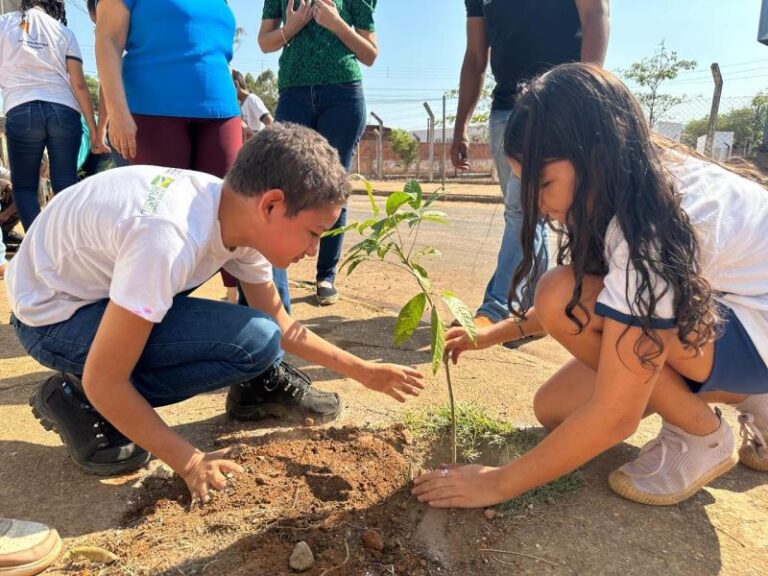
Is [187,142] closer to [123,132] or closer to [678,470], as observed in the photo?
[123,132]

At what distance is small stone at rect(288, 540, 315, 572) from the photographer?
1347mm

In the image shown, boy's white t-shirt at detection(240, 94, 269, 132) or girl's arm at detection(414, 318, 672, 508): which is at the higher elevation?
boy's white t-shirt at detection(240, 94, 269, 132)

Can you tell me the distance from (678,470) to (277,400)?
125 centimetres

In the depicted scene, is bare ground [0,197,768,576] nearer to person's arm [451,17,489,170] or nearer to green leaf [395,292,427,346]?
green leaf [395,292,427,346]

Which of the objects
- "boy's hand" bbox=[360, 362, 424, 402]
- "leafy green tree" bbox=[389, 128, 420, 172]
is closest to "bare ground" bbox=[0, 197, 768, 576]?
"boy's hand" bbox=[360, 362, 424, 402]

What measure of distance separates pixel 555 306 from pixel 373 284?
8.39 ft

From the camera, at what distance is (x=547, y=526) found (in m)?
1.54

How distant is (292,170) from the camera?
4.93 feet

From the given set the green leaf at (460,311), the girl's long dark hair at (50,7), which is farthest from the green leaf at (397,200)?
the girl's long dark hair at (50,7)

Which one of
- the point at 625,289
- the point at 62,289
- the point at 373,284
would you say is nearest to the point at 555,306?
the point at 625,289

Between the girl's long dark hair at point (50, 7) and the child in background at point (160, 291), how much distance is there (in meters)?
2.38

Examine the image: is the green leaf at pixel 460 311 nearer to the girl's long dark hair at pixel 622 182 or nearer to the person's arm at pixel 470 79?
the girl's long dark hair at pixel 622 182

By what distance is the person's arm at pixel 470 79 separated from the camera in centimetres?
319

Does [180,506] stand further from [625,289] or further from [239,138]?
[239,138]
